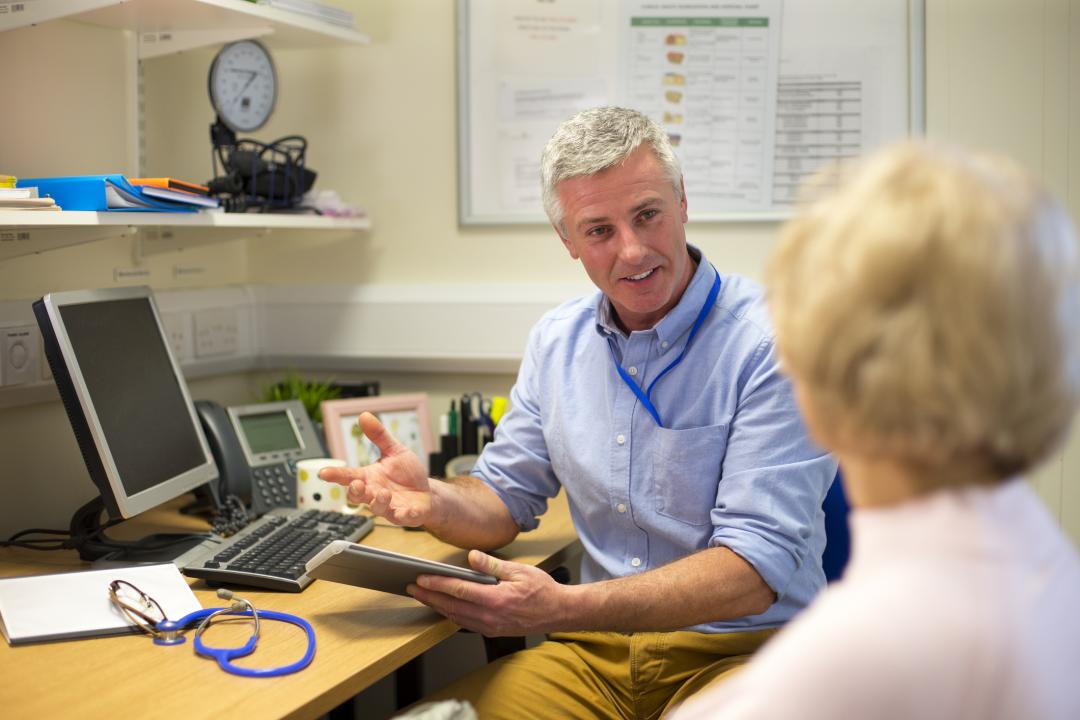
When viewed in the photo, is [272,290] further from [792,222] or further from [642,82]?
[792,222]

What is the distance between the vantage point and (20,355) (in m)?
1.93

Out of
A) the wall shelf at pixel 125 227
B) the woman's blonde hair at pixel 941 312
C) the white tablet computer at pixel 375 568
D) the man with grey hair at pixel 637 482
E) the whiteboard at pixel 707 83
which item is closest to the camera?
the woman's blonde hair at pixel 941 312

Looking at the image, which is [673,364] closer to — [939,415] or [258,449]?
[258,449]

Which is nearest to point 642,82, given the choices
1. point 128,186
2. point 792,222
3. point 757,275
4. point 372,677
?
point 757,275

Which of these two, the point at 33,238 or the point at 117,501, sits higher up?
the point at 33,238

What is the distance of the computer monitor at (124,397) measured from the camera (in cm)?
160

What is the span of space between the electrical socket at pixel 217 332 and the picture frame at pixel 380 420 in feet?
1.24

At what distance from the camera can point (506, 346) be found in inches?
97.6

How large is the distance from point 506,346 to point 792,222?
1805mm

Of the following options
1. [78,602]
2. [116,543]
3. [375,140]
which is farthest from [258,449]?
[375,140]

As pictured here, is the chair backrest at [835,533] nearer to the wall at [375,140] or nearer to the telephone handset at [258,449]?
the wall at [375,140]

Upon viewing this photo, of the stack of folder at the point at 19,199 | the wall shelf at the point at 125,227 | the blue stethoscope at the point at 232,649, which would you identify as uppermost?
the stack of folder at the point at 19,199

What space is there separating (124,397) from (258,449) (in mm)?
442

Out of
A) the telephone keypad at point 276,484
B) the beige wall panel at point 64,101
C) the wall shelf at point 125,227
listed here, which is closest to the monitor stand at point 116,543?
the telephone keypad at point 276,484
